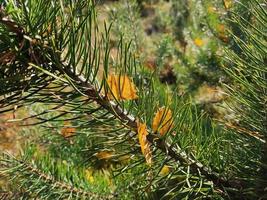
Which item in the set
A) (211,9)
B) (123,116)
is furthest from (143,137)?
(211,9)

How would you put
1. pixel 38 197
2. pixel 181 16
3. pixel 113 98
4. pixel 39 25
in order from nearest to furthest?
pixel 39 25, pixel 113 98, pixel 38 197, pixel 181 16

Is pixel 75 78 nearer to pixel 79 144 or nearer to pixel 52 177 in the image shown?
pixel 52 177

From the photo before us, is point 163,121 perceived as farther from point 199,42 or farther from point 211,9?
point 199,42

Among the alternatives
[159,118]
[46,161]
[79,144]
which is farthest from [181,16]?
[159,118]

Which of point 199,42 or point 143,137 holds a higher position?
point 143,137

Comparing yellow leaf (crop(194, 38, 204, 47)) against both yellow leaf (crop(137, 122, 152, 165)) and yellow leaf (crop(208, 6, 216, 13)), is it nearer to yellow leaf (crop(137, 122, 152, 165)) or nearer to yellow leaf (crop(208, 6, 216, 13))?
yellow leaf (crop(208, 6, 216, 13))

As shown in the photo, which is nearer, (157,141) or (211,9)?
(157,141)

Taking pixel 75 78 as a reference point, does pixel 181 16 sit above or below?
below
